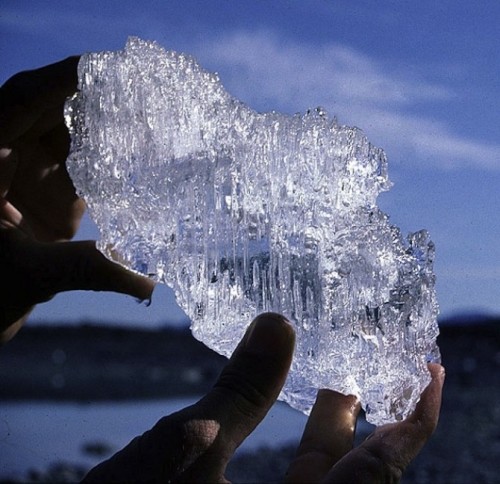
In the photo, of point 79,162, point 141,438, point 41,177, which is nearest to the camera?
point 141,438

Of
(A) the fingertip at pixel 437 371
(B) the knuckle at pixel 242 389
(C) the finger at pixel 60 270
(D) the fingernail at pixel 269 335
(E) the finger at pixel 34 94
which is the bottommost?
(B) the knuckle at pixel 242 389

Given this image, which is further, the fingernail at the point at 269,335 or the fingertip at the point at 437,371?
the fingertip at the point at 437,371

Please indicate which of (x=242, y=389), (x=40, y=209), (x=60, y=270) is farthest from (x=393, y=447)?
(x=40, y=209)

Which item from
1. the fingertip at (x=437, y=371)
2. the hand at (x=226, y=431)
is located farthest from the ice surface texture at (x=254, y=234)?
the hand at (x=226, y=431)

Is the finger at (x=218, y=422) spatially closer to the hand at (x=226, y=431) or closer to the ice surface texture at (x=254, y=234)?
the hand at (x=226, y=431)

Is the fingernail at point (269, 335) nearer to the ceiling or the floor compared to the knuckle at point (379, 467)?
nearer to the ceiling

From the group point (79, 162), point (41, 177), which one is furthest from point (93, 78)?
point (41, 177)

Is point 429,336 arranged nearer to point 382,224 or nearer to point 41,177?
point 382,224
